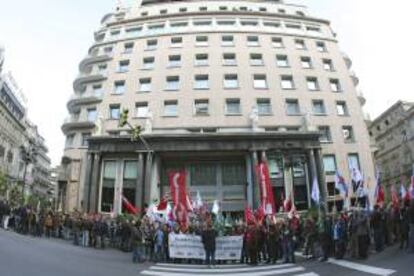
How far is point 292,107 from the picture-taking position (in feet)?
114

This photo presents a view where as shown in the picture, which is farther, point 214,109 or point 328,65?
point 328,65

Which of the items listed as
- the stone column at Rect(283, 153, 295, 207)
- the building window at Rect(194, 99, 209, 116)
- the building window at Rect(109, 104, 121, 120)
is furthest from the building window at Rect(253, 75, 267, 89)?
the building window at Rect(109, 104, 121, 120)

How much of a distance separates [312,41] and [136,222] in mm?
30826

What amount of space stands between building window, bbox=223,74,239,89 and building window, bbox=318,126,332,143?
29.1ft

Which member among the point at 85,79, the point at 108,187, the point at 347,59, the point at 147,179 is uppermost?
the point at 347,59

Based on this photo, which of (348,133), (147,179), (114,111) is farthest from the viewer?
(114,111)

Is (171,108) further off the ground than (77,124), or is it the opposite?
(171,108)

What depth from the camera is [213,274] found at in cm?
1193

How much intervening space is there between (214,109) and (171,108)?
4.09 meters

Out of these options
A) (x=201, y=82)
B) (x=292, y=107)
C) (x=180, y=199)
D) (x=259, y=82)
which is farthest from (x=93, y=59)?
(x=180, y=199)

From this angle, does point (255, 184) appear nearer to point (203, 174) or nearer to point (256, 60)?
point (203, 174)

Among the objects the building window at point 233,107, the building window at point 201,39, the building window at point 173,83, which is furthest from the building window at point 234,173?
the building window at point 201,39

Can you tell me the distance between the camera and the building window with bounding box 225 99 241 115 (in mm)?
33906

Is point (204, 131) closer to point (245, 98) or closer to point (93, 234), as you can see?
point (245, 98)
